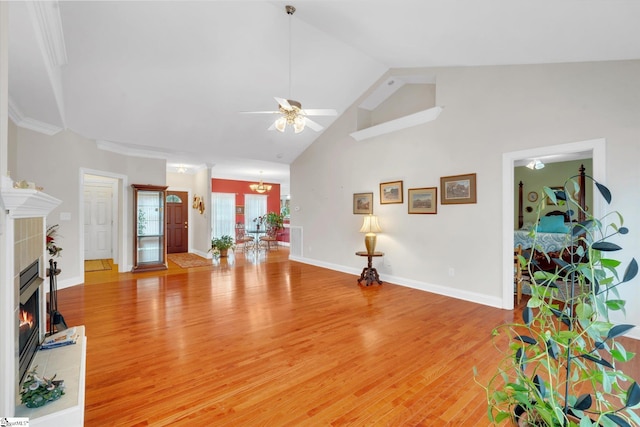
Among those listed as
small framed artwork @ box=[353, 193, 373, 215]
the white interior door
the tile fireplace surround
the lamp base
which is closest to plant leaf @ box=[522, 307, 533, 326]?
the tile fireplace surround

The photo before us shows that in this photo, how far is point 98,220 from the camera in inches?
327

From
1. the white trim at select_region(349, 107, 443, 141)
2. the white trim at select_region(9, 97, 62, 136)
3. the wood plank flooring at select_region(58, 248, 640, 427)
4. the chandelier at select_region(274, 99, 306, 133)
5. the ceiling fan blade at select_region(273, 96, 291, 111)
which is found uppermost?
the white trim at select_region(349, 107, 443, 141)

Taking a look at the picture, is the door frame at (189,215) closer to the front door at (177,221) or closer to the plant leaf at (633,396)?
the front door at (177,221)

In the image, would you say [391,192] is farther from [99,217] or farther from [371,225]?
[99,217]

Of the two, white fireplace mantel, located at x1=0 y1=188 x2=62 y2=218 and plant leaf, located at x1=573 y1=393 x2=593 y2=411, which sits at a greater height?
white fireplace mantel, located at x1=0 y1=188 x2=62 y2=218

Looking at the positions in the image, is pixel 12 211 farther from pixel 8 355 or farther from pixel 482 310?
pixel 482 310

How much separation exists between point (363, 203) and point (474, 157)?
227 centimetres

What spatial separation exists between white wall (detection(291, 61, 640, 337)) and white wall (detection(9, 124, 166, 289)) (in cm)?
474

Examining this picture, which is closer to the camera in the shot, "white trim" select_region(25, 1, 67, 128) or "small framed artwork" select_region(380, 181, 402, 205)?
"white trim" select_region(25, 1, 67, 128)

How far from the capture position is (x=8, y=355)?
4.81 feet

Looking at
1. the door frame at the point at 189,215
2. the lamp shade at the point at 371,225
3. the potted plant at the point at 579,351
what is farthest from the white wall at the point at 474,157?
the door frame at the point at 189,215

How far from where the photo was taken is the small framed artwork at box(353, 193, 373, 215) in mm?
5895

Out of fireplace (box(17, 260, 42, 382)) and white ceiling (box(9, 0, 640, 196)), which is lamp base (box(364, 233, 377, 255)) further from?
fireplace (box(17, 260, 42, 382))

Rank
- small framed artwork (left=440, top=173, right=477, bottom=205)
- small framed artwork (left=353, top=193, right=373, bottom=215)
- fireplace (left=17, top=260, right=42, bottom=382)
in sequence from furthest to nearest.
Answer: small framed artwork (left=353, top=193, right=373, bottom=215) < small framed artwork (left=440, top=173, right=477, bottom=205) < fireplace (left=17, top=260, right=42, bottom=382)
